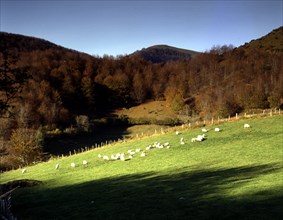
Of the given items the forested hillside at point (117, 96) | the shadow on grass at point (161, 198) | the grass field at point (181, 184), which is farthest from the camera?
the forested hillside at point (117, 96)

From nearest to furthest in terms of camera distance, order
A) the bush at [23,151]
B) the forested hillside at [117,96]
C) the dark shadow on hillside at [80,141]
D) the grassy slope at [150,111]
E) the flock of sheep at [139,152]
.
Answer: the flock of sheep at [139,152]
the bush at [23,151]
the dark shadow on hillside at [80,141]
the forested hillside at [117,96]
the grassy slope at [150,111]

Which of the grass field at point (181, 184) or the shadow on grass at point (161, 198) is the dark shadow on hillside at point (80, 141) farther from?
the shadow on grass at point (161, 198)

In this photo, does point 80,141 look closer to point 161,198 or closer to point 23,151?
point 23,151

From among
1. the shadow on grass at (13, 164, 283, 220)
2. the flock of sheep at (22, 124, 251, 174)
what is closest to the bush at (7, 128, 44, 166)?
the flock of sheep at (22, 124, 251, 174)

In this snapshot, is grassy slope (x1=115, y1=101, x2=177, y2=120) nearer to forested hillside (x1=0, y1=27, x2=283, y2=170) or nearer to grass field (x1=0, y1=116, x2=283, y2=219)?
forested hillside (x1=0, y1=27, x2=283, y2=170)

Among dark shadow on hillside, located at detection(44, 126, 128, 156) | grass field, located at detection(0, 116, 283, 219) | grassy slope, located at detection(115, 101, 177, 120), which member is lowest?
dark shadow on hillside, located at detection(44, 126, 128, 156)

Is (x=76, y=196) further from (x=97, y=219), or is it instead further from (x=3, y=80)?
(x=3, y=80)

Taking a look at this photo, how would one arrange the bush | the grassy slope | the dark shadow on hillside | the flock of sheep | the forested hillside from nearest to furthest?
the flock of sheep → the bush → the dark shadow on hillside → the forested hillside → the grassy slope

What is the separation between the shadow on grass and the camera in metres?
17.1

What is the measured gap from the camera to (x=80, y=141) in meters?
116

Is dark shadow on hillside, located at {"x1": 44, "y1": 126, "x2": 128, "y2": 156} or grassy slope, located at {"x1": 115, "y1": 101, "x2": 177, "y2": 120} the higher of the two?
grassy slope, located at {"x1": 115, "y1": 101, "x2": 177, "y2": 120}

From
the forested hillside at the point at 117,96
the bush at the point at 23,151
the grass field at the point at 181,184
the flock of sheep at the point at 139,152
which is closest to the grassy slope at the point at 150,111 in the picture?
the forested hillside at the point at 117,96

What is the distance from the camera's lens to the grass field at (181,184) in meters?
18.0

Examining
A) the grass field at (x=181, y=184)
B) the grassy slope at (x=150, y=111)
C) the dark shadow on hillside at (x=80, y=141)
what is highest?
the grassy slope at (x=150, y=111)
